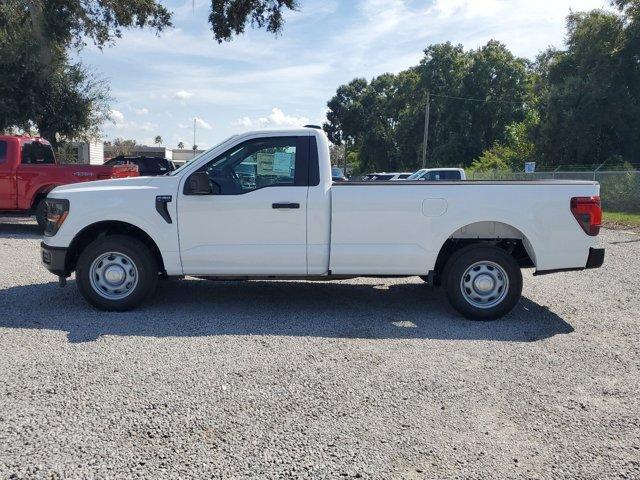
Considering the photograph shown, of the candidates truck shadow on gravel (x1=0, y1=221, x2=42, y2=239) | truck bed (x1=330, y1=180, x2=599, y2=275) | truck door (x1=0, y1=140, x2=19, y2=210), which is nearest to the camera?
truck bed (x1=330, y1=180, x2=599, y2=275)

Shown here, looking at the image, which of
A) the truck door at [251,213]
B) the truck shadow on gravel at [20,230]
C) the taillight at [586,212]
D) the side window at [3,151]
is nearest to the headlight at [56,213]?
the truck door at [251,213]

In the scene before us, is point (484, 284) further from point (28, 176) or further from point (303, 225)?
point (28, 176)

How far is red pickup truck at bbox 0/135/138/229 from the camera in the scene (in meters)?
12.0

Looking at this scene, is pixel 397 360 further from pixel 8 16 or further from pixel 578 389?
pixel 8 16

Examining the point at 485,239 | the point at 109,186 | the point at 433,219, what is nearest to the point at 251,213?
the point at 109,186

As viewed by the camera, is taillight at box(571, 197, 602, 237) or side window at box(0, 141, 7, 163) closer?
taillight at box(571, 197, 602, 237)

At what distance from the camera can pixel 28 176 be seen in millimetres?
12039

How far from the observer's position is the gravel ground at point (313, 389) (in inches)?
128

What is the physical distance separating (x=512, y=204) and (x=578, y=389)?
227cm

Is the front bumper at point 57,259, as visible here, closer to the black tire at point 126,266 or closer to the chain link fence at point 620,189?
the black tire at point 126,266

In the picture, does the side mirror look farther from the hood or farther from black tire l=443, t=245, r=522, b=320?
black tire l=443, t=245, r=522, b=320

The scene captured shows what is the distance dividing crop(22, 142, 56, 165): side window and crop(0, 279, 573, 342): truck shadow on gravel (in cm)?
618

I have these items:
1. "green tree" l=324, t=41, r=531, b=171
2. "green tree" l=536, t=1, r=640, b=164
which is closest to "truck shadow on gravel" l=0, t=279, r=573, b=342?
"green tree" l=536, t=1, r=640, b=164

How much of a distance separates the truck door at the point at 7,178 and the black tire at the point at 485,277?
32.6 feet
